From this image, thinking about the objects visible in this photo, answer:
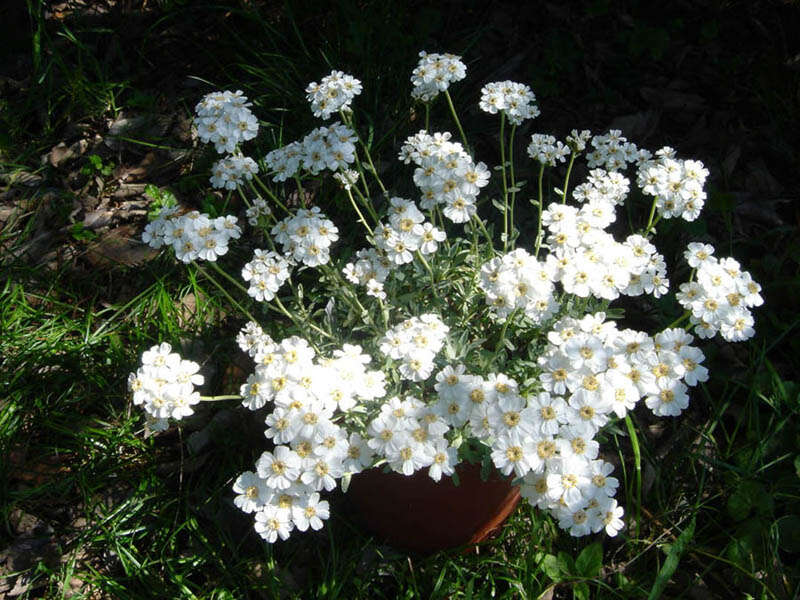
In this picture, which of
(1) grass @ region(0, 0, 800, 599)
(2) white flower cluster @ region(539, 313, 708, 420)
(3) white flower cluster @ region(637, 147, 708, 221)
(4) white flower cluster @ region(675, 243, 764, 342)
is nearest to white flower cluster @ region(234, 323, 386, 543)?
(2) white flower cluster @ region(539, 313, 708, 420)

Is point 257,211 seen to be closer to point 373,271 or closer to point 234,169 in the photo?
point 234,169

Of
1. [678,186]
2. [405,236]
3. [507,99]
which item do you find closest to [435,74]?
[507,99]

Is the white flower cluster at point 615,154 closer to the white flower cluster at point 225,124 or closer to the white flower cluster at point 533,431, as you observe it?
the white flower cluster at point 533,431

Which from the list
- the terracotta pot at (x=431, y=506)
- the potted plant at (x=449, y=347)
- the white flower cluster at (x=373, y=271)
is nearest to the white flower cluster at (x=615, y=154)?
the potted plant at (x=449, y=347)

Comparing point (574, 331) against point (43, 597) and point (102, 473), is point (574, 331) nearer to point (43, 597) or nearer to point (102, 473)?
point (102, 473)

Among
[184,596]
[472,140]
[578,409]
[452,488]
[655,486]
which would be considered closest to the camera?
[578,409]

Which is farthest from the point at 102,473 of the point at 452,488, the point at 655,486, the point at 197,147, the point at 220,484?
the point at 655,486

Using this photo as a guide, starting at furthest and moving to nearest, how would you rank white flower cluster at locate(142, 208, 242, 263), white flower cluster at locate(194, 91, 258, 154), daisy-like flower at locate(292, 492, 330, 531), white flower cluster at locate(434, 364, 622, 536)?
white flower cluster at locate(194, 91, 258, 154) < white flower cluster at locate(142, 208, 242, 263) < daisy-like flower at locate(292, 492, 330, 531) < white flower cluster at locate(434, 364, 622, 536)

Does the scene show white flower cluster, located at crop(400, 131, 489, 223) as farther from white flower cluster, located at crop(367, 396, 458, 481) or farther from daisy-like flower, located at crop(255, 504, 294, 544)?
daisy-like flower, located at crop(255, 504, 294, 544)
